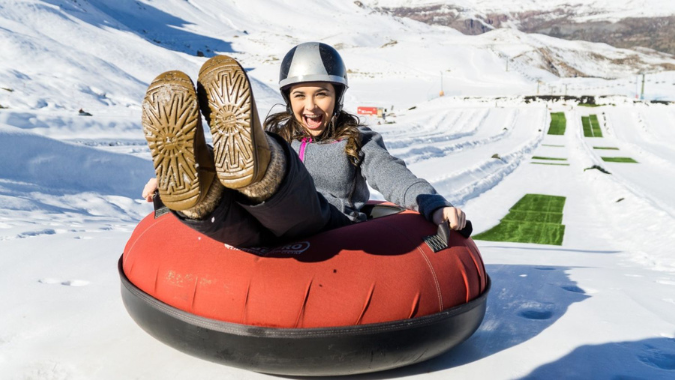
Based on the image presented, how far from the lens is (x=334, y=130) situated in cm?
299

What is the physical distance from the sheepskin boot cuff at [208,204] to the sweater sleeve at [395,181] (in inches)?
43.6

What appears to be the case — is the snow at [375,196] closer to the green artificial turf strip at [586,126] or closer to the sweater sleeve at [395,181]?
the sweater sleeve at [395,181]

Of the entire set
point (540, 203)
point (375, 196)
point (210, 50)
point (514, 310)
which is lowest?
point (540, 203)

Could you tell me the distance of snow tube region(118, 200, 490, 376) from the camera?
6.84ft

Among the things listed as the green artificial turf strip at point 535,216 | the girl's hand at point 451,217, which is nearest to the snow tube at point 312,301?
the girl's hand at point 451,217

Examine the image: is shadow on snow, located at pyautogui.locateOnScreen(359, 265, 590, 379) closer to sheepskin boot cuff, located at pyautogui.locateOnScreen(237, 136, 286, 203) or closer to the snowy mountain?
sheepskin boot cuff, located at pyautogui.locateOnScreen(237, 136, 286, 203)

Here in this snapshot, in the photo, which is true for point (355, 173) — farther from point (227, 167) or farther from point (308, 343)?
point (227, 167)

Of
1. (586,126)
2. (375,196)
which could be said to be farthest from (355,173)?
(586,126)

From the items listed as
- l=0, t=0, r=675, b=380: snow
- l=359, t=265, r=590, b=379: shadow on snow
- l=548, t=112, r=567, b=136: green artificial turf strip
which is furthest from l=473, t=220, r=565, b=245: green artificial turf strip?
l=548, t=112, r=567, b=136: green artificial turf strip

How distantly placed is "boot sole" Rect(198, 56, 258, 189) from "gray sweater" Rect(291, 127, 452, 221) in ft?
3.77

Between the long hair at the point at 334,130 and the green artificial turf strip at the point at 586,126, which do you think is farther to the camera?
the green artificial turf strip at the point at 586,126

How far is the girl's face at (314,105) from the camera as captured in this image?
117 inches

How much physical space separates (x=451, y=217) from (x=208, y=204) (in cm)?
117

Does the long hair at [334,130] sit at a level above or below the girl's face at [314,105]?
below
